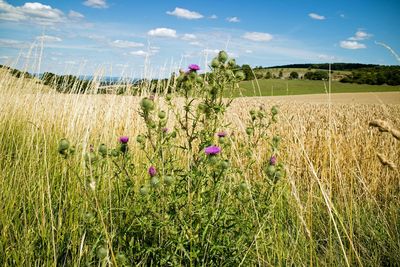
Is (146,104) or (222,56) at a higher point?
(222,56)

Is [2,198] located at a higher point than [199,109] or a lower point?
lower

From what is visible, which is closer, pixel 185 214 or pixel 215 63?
pixel 185 214

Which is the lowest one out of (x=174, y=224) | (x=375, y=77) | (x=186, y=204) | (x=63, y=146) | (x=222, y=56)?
(x=174, y=224)

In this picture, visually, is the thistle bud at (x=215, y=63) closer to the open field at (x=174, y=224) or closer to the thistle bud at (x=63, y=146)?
the open field at (x=174, y=224)

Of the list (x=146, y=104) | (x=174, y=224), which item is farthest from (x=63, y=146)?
(x=174, y=224)

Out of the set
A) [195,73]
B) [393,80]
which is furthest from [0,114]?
[393,80]

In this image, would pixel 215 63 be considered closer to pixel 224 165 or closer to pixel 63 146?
pixel 224 165

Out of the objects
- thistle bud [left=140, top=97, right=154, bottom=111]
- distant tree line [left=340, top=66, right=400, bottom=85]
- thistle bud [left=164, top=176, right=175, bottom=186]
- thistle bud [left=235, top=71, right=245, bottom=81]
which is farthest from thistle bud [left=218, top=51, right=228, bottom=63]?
distant tree line [left=340, top=66, right=400, bottom=85]

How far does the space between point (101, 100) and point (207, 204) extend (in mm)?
4023

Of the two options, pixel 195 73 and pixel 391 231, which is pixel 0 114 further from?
pixel 391 231

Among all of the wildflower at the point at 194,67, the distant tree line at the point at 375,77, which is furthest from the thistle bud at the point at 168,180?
the distant tree line at the point at 375,77

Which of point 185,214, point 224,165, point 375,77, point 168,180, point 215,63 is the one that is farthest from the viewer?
point 375,77

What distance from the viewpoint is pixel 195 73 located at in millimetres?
2141

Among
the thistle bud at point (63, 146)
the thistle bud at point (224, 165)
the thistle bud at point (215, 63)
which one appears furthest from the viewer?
the thistle bud at point (215, 63)
